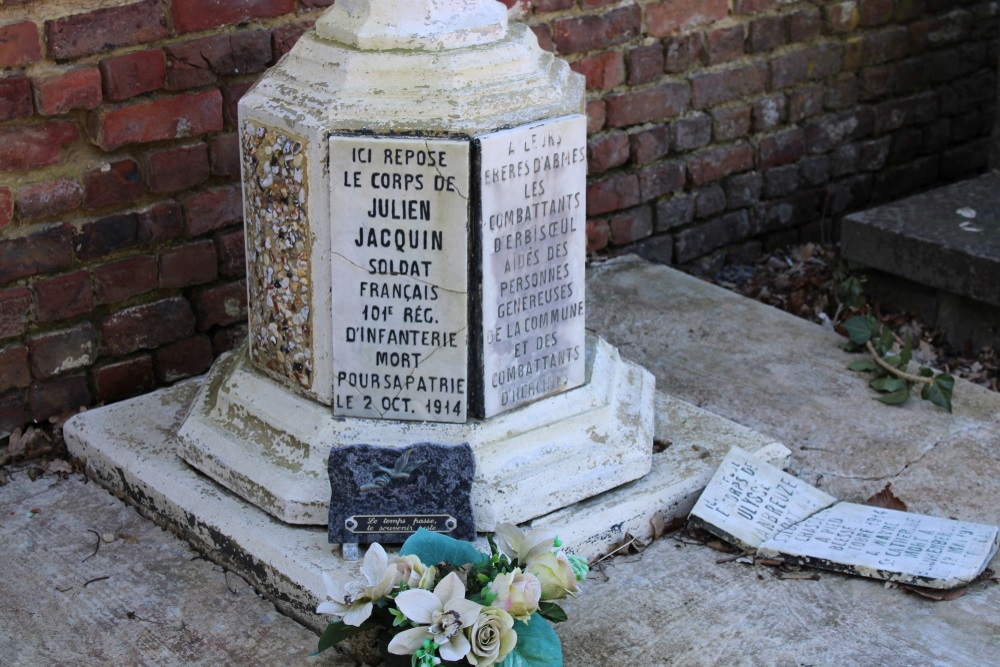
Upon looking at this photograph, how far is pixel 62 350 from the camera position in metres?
2.73

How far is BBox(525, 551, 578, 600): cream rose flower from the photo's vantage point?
1968 millimetres

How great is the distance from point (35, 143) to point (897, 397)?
192 cm

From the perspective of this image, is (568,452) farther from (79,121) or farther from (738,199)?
(738,199)

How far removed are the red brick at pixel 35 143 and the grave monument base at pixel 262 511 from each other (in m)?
0.52

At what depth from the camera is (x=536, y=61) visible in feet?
7.89

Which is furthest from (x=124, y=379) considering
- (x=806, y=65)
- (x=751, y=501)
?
(x=806, y=65)

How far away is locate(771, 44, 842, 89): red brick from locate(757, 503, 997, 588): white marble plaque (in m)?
1.78

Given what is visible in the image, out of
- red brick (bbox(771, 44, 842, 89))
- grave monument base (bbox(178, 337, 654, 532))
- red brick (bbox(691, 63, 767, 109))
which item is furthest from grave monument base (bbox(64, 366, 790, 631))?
red brick (bbox(771, 44, 842, 89))

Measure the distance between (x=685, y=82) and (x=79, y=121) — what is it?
1.73 metres

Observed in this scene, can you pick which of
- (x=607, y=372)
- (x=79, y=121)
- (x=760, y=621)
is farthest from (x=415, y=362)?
(x=79, y=121)

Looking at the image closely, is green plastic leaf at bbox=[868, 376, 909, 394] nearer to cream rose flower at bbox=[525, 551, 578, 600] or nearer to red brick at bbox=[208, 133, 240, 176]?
cream rose flower at bbox=[525, 551, 578, 600]

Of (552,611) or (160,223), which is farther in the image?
(160,223)

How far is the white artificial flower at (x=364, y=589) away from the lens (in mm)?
1906

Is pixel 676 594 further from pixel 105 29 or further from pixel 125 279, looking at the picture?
pixel 105 29
